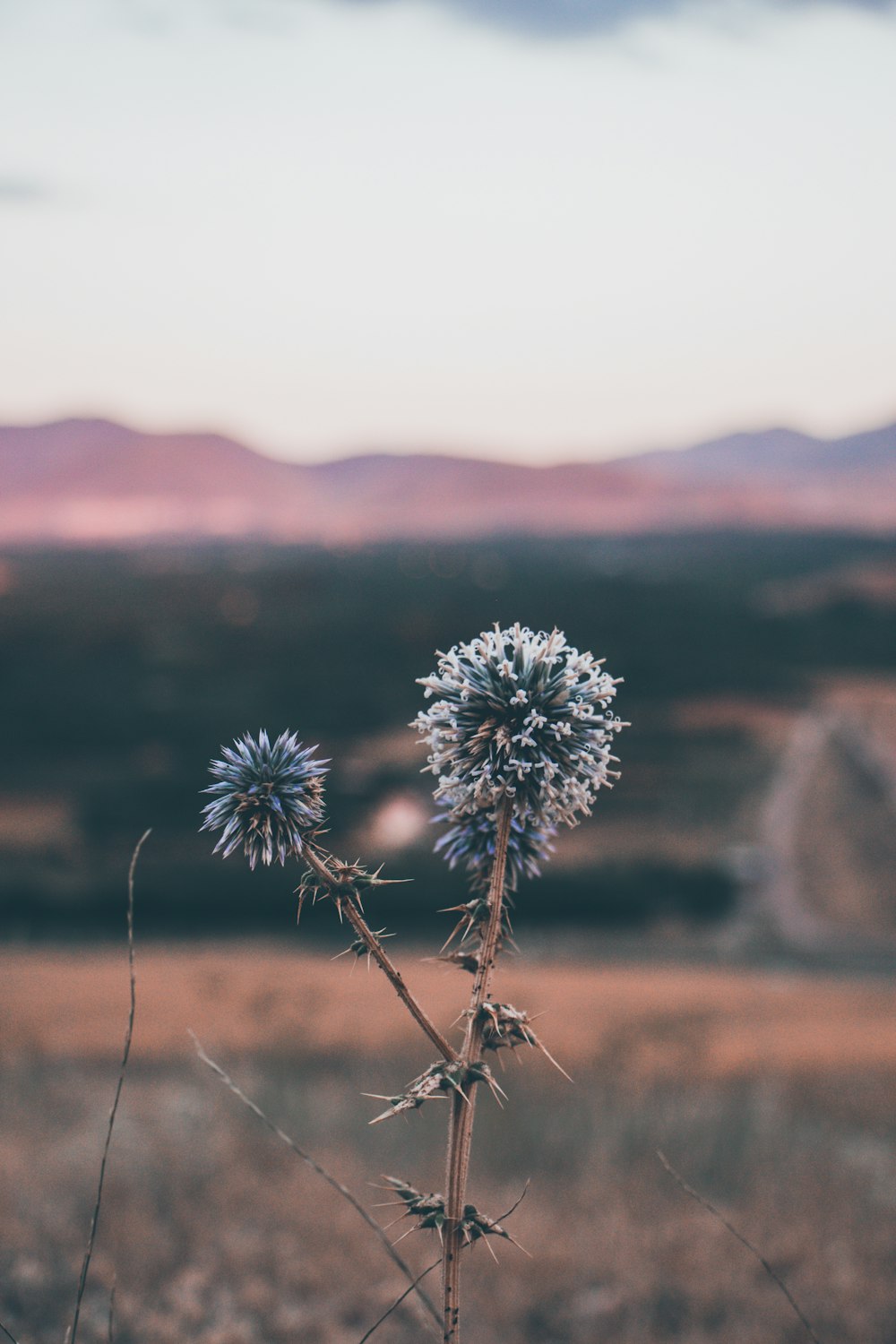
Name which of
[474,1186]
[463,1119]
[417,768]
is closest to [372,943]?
[463,1119]

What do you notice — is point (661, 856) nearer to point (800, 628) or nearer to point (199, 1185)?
point (199, 1185)

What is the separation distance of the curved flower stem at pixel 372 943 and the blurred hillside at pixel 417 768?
13433mm

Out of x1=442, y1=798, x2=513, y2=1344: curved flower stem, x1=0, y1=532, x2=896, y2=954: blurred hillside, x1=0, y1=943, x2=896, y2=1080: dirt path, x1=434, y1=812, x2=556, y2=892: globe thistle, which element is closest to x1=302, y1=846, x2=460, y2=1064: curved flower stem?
x1=442, y1=798, x2=513, y2=1344: curved flower stem

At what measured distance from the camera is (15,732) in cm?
10669

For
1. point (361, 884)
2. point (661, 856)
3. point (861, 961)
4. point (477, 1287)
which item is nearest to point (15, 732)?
point (661, 856)

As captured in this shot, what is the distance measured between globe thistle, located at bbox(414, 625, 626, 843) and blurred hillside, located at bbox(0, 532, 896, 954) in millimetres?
12886

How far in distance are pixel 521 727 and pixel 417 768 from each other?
87.8m

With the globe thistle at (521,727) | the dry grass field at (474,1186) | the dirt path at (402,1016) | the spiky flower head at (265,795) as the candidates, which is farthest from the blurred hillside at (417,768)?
the spiky flower head at (265,795)

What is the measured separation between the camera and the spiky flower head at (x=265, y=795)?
2965mm

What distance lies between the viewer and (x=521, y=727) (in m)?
3.04

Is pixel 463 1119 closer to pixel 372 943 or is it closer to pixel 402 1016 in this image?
pixel 372 943

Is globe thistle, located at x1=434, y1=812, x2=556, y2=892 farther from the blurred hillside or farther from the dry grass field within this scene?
the blurred hillside

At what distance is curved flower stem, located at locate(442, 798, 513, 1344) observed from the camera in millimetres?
2568

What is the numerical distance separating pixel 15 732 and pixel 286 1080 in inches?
3580
